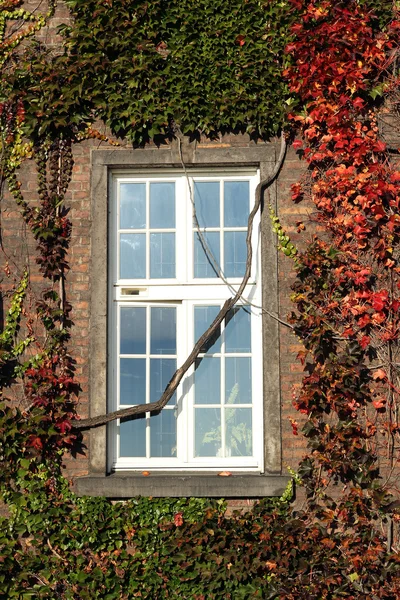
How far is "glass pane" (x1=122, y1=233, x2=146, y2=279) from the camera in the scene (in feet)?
19.7

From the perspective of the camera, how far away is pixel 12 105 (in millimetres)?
6027

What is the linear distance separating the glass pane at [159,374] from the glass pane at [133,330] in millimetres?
143

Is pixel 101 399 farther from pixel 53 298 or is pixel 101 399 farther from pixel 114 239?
pixel 114 239

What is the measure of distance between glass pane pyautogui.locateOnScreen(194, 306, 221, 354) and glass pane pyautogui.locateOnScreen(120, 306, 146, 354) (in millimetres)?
412

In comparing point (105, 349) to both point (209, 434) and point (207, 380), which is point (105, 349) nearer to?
point (207, 380)

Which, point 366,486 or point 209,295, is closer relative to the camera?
point 366,486

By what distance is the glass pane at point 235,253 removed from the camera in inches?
236

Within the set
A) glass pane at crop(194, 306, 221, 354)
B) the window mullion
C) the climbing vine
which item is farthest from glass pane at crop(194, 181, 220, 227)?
the window mullion

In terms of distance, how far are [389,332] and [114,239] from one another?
2.22 m

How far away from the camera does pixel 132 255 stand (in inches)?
237

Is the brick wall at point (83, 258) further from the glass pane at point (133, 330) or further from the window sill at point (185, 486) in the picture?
the glass pane at point (133, 330)

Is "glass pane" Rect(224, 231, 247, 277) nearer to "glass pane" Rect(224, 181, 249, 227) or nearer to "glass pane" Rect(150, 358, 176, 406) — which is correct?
"glass pane" Rect(224, 181, 249, 227)

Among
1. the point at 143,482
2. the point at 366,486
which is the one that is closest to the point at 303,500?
the point at 366,486

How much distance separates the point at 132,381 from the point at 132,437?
1.40 ft
